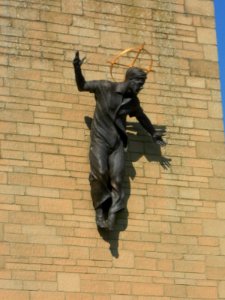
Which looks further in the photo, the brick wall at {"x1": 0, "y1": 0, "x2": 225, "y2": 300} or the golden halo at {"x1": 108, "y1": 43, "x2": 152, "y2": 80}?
the golden halo at {"x1": 108, "y1": 43, "x2": 152, "y2": 80}

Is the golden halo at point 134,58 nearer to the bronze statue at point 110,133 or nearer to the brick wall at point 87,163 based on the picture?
the brick wall at point 87,163

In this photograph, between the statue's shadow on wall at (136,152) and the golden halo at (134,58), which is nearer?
the statue's shadow on wall at (136,152)

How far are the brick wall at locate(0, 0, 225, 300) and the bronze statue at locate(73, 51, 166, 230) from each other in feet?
0.54

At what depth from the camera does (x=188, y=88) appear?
1293 centimetres

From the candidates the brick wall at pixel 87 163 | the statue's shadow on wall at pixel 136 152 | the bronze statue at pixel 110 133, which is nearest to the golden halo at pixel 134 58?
the brick wall at pixel 87 163

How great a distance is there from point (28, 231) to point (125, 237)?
3.42 feet

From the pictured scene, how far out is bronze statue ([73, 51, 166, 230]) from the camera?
39.2ft

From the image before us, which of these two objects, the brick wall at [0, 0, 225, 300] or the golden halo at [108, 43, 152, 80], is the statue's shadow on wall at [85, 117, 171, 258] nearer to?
the brick wall at [0, 0, 225, 300]

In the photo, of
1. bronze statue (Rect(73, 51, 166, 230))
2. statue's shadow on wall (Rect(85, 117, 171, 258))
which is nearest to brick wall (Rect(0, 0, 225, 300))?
statue's shadow on wall (Rect(85, 117, 171, 258))

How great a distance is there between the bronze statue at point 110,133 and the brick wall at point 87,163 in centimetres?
17

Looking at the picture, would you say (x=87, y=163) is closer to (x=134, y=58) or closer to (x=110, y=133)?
(x=110, y=133)

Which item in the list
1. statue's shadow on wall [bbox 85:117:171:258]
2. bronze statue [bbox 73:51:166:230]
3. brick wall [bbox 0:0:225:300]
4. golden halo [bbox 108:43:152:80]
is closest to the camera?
brick wall [bbox 0:0:225:300]

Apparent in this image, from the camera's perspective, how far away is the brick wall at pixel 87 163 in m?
11.7

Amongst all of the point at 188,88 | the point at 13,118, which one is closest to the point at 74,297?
the point at 13,118
